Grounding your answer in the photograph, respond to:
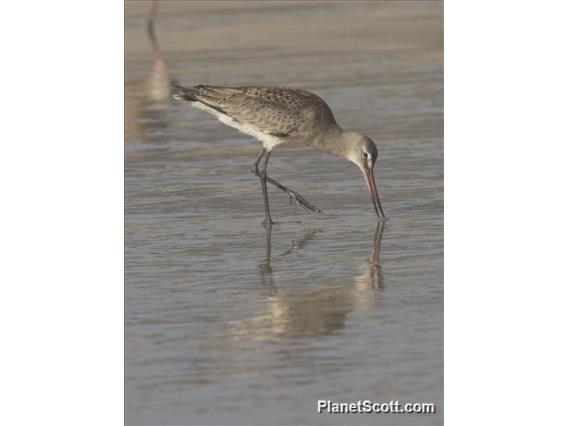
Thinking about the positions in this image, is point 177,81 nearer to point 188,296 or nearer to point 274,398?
point 188,296

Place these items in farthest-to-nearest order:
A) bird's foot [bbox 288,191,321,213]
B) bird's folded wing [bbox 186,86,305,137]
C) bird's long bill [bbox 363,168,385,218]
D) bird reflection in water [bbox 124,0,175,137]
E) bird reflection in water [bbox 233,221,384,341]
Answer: bird reflection in water [bbox 124,0,175,137] → bird's folded wing [bbox 186,86,305,137] → bird's foot [bbox 288,191,321,213] → bird's long bill [bbox 363,168,385,218] → bird reflection in water [bbox 233,221,384,341]

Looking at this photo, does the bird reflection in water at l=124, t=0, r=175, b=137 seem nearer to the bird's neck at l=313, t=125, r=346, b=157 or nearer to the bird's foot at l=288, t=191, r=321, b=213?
the bird's neck at l=313, t=125, r=346, b=157

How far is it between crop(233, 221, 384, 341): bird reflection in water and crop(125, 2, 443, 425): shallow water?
1 cm

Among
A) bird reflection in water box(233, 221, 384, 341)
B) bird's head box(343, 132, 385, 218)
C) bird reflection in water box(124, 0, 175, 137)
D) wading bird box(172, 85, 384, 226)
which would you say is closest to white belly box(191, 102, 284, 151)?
wading bird box(172, 85, 384, 226)

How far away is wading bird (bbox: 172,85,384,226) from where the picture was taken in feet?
42.2

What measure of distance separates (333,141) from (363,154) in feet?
1.27

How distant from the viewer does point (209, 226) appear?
39.1 ft

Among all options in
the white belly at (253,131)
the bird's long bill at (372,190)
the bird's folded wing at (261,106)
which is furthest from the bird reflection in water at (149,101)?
the bird's long bill at (372,190)

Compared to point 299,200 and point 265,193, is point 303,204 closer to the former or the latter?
point 299,200

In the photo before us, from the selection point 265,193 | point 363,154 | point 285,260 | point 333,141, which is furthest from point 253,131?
point 285,260

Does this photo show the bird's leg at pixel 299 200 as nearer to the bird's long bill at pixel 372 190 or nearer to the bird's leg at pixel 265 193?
the bird's leg at pixel 265 193

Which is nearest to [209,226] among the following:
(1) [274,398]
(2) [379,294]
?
(2) [379,294]

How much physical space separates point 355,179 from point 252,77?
19.5ft

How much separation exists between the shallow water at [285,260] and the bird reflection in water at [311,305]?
1 cm
